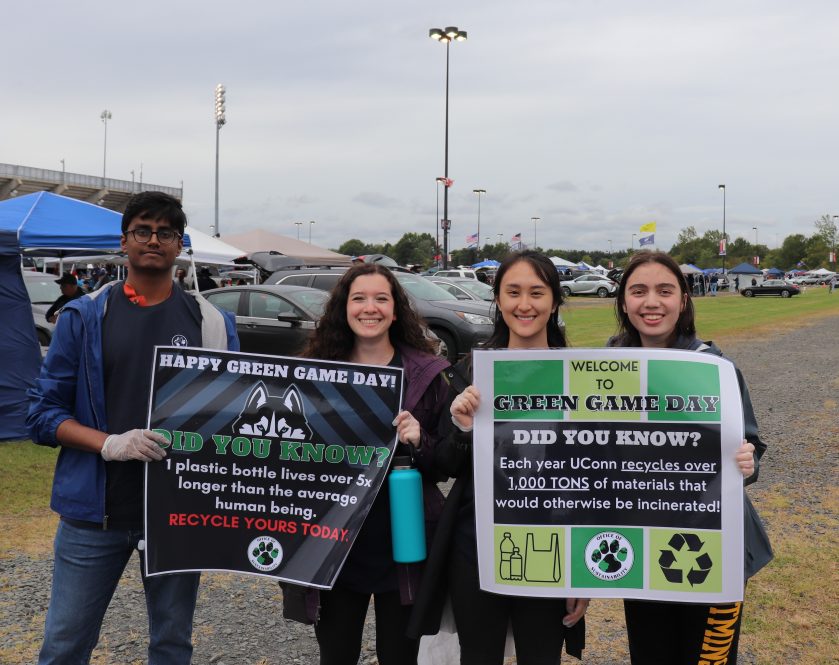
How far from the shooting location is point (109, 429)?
8.10 feet

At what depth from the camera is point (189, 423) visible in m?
2.60

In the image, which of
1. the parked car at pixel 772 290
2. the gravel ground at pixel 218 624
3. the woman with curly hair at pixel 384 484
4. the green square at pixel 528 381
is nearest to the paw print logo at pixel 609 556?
the green square at pixel 528 381

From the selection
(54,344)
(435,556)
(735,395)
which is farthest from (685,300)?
(54,344)

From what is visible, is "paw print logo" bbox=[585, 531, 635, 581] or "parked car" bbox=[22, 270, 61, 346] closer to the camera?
"paw print logo" bbox=[585, 531, 635, 581]

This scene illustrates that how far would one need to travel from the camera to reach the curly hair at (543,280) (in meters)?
2.65

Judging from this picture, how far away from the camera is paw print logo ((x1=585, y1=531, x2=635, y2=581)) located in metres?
2.45

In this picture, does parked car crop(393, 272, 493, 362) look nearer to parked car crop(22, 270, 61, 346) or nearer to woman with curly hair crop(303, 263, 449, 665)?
parked car crop(22, 270, 61, 346)

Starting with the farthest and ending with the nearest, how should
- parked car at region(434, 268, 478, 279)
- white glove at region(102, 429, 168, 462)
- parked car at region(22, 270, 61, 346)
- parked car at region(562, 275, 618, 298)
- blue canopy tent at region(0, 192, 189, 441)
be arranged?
1. parked car at region(562, 275, 618, 298)
2. parked car at region(434, 268, 478, 279)
3. parked car at region(22, 270, 61, 346)
4. blue canopy tent at region(0, 192, 189, 441)
5. white glove at region(102, 429, 168, 462)

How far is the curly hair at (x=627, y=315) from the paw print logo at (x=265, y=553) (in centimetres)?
147

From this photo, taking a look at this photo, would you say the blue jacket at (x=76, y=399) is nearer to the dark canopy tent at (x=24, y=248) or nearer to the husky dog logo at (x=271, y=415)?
the husky dog logo at (x=271, y=415)

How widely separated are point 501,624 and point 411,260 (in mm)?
111381

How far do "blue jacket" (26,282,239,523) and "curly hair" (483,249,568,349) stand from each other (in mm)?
1346

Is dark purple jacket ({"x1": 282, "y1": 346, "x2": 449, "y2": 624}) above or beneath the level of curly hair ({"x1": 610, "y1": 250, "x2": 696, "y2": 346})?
beneath

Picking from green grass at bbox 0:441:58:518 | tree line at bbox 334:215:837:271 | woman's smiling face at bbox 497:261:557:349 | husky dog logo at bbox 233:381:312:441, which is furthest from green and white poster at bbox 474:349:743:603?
tree line at bbox 334:215:837:271
